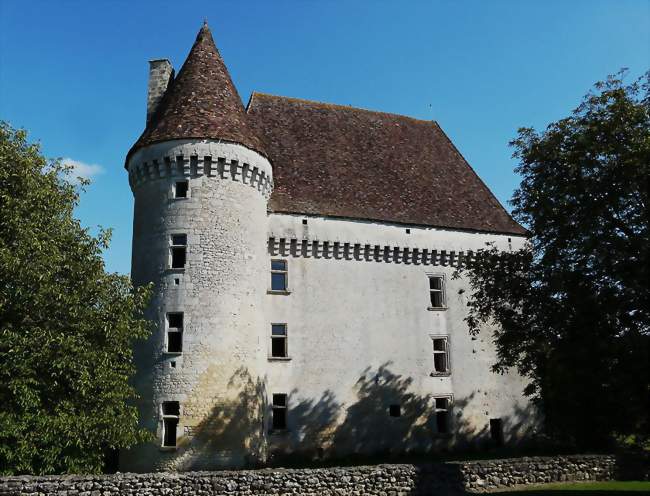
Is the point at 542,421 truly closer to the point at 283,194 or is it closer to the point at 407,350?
the point at 407,350

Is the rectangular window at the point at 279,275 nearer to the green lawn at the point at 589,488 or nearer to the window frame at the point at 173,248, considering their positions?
the window frame at the point at 173,248

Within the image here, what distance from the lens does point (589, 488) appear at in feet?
53.8

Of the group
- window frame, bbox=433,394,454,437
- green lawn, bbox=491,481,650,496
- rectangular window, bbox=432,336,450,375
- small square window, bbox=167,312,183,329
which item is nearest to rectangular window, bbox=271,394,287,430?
small square window, bbox=167,312,183,329

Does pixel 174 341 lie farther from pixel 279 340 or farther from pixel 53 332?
pixel 53 332

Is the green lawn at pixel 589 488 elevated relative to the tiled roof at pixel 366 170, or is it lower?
lower

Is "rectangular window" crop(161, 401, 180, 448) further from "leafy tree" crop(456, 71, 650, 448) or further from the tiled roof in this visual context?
"leafy tree" crop(456, 71, 650, 448)

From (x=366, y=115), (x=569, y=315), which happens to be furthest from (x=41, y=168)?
(x=366, y=115)

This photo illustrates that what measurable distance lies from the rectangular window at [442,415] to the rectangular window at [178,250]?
12.1 metres

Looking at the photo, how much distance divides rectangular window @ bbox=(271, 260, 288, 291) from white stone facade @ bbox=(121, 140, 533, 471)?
26 centimetres

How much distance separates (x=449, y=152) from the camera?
100 feet

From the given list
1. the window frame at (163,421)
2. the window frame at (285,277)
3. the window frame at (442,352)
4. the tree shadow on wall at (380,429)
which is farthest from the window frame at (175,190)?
the window frame at (442,352)

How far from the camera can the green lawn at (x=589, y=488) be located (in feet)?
49.9

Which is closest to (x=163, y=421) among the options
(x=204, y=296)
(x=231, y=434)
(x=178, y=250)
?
(x=231, y=434)

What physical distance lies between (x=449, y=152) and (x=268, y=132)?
1007 centimetres
